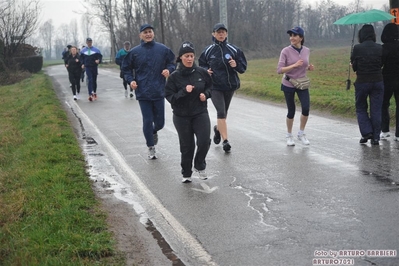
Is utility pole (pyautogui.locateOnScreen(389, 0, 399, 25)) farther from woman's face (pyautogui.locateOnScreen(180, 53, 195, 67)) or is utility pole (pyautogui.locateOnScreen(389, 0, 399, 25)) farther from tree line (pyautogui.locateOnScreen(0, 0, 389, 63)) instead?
tree line (pyautogui.locateOnScreen(0, 0, 389, 63))

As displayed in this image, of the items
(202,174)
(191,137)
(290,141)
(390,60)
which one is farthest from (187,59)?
(390,60)

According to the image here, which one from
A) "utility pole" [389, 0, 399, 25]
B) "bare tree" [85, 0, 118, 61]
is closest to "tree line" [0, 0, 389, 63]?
"bare tree" [85, 0, 118, 61]

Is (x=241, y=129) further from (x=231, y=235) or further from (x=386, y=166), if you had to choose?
(x=231, y=235)

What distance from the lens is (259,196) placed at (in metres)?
6.78

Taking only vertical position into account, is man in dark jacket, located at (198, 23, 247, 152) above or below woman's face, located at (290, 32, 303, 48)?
below

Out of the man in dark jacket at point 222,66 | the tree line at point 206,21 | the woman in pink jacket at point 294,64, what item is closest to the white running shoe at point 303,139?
the woman in pink jacket at point 294,64

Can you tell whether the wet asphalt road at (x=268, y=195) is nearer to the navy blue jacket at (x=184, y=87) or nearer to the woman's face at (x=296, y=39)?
the navy blue jacket at (x=184, y=87)

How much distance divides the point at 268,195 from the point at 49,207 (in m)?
2.43

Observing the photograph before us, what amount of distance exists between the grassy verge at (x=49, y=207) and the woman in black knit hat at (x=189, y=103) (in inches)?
53.4

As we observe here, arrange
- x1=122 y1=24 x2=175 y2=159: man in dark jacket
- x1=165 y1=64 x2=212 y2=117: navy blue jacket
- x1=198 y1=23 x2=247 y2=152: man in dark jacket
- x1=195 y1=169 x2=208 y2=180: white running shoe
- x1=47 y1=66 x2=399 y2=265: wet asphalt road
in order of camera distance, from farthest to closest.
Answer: x1=198 y1=23 x2=247 y2=152: man in dark jacket < x1=122 y1=24 x2=175 y2=159: man in dark jacket < x1=195 y1=169 x2=208 y2=180: white running shoe < x1=165 y1=64 x2=212 y2=117: navy blue jacket < x1=47 y1=66 x2=399 y2=265: wet asphalt road

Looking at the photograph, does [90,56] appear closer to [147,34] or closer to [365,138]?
[147,34]

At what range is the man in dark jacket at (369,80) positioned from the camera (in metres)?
9.60

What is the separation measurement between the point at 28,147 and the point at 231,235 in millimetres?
6309

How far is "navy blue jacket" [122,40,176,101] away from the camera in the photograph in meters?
9.38
